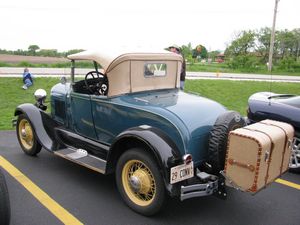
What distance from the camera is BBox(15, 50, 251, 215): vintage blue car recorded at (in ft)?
12.1

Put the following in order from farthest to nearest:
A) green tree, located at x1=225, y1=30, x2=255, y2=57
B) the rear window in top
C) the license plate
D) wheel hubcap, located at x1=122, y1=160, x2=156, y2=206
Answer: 1. green tree, located at x1=225, y1=30, x2=255, y2=57
2. the rear window in top
3. wheel hubcap, located at x1=122, y1=160, x2=156, y2=206
4. the license plate

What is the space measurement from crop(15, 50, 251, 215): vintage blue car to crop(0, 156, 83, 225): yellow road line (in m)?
0.53

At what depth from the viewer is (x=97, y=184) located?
15.2ft

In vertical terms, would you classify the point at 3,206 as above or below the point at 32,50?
below

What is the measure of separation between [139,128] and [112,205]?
98cm

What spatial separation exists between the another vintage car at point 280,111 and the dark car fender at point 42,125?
331cm

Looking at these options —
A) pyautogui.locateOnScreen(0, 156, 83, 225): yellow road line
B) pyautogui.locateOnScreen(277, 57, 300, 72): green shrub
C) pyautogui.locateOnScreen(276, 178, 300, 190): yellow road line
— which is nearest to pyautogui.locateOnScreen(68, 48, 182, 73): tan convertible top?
pyautogui.locateOnScreen(0, 156, 83, 225): yellow road line

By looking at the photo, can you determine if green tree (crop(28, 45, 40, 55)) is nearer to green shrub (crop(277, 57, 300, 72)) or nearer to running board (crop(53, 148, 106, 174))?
green shrub (crop(277, 57, 300, 72))

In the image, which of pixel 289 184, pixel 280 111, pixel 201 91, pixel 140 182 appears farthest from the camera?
pixel 201 91

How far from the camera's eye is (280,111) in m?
5.60

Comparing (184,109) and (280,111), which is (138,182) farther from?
(280,111)

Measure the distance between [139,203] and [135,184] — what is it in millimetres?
225

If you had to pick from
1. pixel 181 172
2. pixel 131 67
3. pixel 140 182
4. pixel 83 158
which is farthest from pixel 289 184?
pixel 83 158

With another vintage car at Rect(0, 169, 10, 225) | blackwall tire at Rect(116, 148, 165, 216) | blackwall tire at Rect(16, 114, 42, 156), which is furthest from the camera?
blackwall tire at Rect(16, 114, 42, 156)
